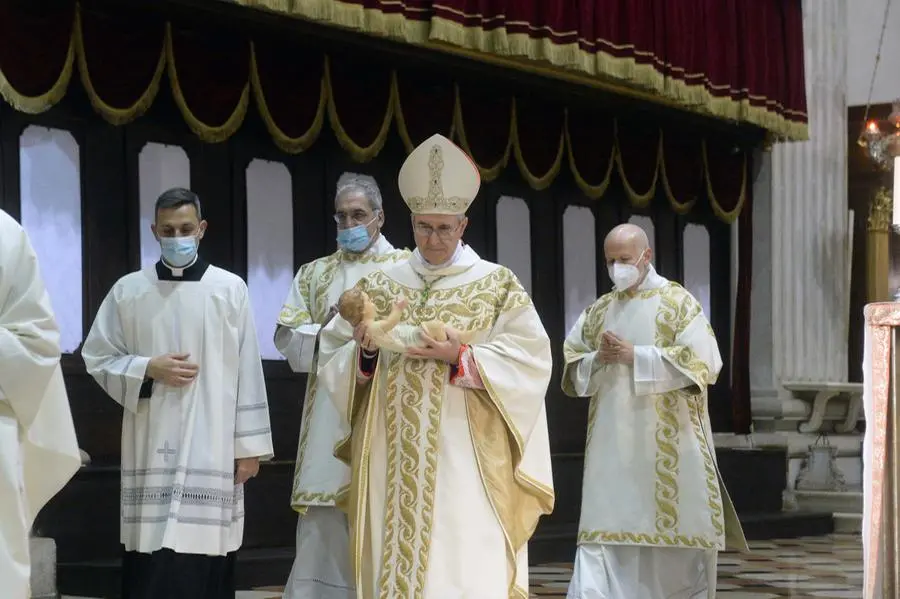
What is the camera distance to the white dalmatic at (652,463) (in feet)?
23.2

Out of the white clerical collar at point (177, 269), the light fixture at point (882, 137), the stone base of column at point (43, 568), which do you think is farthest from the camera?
the light fixture at point (882, 137)

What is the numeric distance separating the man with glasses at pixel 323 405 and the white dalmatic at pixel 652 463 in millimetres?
1389

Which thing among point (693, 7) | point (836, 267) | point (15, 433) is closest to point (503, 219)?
point (693, 7)

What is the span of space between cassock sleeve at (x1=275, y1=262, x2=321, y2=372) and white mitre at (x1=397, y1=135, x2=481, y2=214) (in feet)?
3.73

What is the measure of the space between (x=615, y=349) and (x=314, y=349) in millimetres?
1606

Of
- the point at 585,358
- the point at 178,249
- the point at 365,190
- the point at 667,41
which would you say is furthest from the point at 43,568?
the point at 667,41

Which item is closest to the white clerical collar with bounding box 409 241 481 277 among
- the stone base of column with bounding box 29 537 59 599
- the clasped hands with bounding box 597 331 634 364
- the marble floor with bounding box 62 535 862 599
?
the clasped hands with bounding box 597 331 634 364

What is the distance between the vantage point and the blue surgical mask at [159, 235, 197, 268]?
589 centimetres

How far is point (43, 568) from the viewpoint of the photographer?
6.93 meters

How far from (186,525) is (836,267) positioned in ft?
28.9

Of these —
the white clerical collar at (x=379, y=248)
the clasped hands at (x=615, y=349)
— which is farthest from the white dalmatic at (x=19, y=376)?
the clasped hands at (x=615, y=349)

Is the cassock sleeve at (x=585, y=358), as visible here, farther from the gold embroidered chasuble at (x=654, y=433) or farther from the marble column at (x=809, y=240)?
the marble column at (x=809, y=240)

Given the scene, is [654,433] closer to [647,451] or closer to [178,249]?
[647,451]

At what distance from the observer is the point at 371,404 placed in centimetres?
510
